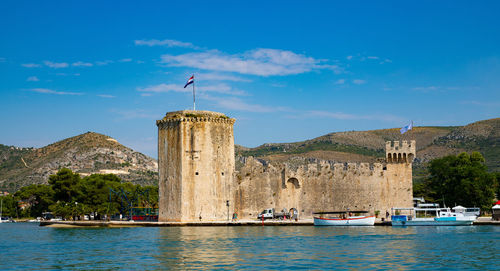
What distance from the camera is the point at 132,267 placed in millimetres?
20625

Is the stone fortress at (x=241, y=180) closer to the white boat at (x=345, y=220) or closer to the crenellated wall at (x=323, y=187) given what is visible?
the crenellated wall at (x=323, y=187)

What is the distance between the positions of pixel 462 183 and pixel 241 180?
1695 cm

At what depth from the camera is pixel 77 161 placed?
345 ft

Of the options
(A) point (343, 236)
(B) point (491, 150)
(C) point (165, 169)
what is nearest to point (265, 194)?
(C) point (165, 169)

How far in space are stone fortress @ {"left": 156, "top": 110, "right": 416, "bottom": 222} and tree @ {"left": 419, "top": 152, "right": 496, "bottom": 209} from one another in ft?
27.5

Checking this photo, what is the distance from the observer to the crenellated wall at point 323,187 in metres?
40.9

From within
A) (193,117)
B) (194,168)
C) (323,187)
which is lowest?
(323,187)

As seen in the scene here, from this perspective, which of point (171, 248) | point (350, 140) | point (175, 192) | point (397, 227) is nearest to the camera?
point (171, 248)

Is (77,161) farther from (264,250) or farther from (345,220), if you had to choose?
(264,250)

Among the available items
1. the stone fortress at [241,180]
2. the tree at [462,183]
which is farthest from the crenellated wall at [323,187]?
the tree at [462,183]

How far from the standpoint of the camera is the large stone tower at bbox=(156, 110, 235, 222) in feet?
132

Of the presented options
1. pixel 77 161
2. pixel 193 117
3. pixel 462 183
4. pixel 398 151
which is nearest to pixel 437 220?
pixel 398 151

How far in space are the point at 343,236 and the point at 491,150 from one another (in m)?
64.0

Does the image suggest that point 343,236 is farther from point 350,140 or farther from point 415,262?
point 350,140
